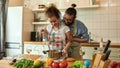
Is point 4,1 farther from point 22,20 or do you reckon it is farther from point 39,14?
point 39,14

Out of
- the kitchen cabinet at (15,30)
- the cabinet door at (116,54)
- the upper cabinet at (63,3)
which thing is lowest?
the cabinet door at (116,54)

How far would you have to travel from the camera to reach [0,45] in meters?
3.81

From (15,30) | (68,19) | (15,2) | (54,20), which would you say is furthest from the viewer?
(15,2)

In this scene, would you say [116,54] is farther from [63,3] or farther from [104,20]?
[63,3]

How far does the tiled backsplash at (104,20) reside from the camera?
12.4 ft

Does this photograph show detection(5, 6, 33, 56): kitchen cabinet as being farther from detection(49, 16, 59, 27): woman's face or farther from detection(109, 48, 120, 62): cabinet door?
detection(49, 16, 59, 27): woman's face

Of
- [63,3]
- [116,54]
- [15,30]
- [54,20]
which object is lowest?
[116,54]

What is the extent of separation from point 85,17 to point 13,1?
1746mm

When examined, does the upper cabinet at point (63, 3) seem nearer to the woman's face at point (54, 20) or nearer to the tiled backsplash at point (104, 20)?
the tiled backsplash at point (104, 20)

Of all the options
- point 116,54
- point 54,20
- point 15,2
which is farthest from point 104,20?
point 54,20

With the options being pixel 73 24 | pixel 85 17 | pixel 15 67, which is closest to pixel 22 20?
pixel 85 17

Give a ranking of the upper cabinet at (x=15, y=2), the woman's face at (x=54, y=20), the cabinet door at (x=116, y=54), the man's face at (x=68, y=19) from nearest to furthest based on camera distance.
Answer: the woman's face at (x=54, y=20)
the man's face at (x=68, y=19)
the cabinet door at (x=116, y=54)
the upper cabinet at (x=15, y=2)

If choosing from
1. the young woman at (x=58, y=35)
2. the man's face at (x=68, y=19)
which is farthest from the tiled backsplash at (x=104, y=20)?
the young woman at (x=58, y=35)

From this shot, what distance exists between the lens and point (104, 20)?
153 inches
